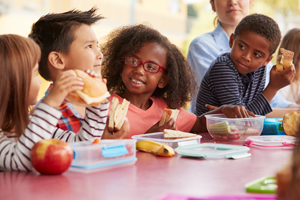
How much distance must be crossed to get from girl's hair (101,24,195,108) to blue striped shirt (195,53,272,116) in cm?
15

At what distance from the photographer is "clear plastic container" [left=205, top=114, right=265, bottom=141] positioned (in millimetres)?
2115

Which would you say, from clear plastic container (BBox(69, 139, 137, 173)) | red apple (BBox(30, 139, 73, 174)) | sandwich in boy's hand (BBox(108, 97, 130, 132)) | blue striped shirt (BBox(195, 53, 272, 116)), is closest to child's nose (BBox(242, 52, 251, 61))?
blue striped shirt (BBox(195, 53, 272, 116))

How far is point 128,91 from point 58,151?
146cm

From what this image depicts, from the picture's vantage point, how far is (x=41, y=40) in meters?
2.35

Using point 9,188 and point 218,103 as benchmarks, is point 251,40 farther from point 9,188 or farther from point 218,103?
point 9,188

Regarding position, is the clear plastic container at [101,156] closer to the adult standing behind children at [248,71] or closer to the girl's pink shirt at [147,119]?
the girl's pink shirt at [147,119]

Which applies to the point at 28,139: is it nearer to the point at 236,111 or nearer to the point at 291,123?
the point at 236,111

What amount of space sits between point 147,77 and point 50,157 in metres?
1.39

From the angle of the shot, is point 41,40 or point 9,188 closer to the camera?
point 9,188

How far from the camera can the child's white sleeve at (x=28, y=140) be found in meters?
1.35

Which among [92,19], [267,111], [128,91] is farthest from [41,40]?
[267,111]

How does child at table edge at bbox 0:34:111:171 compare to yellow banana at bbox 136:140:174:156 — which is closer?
child at table edge at bbox 0:34:111:171

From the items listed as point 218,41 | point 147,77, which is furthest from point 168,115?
point 218,41

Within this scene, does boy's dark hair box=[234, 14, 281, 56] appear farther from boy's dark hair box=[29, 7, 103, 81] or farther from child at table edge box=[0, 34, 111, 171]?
child at table edge box=[0, 34, 111, 171]
